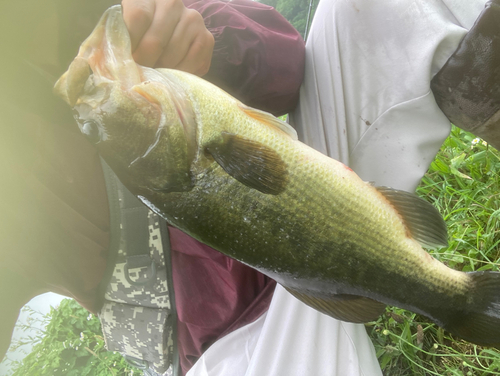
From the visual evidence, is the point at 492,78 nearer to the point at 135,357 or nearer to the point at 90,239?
the point at 90,239

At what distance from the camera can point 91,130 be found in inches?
39.8

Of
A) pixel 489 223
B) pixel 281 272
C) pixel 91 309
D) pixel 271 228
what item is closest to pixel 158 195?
pixel 271 228

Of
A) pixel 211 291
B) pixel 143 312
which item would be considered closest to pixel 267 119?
pixel 211 291

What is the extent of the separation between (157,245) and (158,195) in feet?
1.62

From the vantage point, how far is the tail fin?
112cm

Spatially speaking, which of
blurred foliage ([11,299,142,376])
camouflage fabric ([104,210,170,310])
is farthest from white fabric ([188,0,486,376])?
blurred foliage ([11,299,142,376])

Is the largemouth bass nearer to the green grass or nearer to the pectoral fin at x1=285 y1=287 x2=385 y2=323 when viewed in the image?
the pectoral fin at x1=285 y1=287 x2=385 y2=323

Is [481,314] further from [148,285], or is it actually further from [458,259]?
[148,285]

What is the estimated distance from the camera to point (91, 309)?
68.6 inches

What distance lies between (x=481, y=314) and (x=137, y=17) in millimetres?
1506

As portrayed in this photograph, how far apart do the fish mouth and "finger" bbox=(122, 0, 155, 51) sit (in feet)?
0.16

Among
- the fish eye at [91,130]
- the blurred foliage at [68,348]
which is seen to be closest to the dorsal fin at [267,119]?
the fish eye at [91,130]

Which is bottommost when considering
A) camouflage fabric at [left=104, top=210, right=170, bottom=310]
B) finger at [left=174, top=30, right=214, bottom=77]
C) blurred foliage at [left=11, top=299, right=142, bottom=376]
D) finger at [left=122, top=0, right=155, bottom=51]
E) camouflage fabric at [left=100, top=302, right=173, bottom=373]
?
blurred foliage at [left=11, top=299, right=142, bottom=376]

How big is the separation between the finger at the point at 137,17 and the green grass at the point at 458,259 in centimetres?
207
